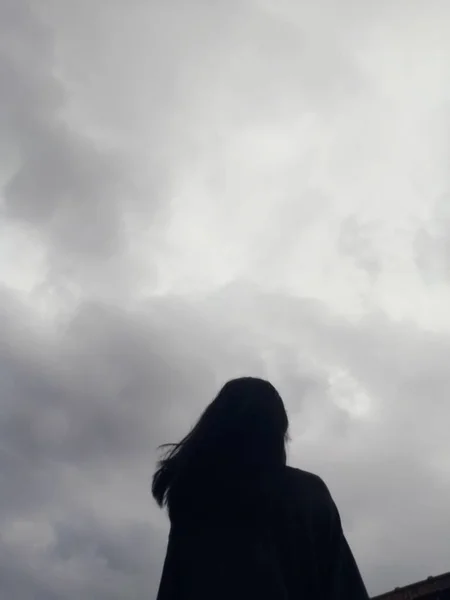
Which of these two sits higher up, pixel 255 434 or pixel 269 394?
pixel 269 394

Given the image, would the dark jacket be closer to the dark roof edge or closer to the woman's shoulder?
the woman's shoulder

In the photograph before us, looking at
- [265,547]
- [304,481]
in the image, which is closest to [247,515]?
[265,547]

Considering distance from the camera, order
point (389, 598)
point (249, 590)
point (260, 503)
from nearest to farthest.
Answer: point (249, 590) → point (260, 503) → point (389, 598)

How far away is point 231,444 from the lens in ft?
8.71

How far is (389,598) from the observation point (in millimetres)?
9547

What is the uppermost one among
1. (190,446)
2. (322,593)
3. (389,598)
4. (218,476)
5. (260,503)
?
(389,598)

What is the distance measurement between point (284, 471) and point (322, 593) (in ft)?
1.59

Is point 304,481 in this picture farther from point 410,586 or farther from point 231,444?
point 410,586

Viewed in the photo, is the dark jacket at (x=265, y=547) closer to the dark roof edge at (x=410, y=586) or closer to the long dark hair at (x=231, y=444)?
the long dark hair at (x=231, y=444)

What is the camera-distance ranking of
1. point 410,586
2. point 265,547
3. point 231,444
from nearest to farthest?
1. point 265,547
2. point 231,444
3. point 410,586

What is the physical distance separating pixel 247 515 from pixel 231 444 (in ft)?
1.05

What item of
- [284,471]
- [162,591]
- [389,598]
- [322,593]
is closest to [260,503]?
[284,471]

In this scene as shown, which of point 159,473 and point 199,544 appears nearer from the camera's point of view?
point 199,544

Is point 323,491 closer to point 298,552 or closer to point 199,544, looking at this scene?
point 298,552
